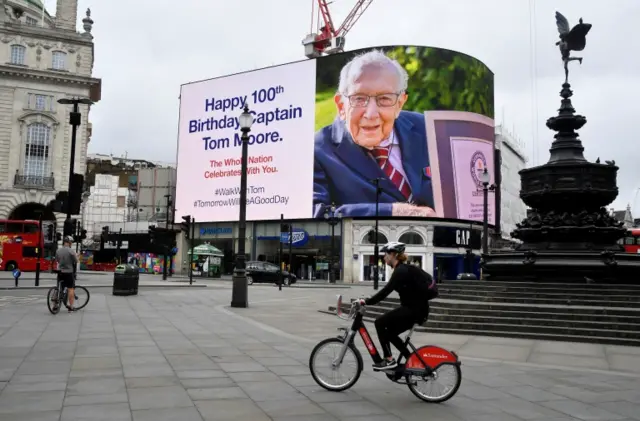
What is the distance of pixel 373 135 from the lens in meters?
53.7

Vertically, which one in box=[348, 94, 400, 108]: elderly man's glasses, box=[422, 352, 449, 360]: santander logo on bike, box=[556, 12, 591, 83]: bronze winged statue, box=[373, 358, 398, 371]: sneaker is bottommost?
box=[373, 358, 398, 371]: sneaker

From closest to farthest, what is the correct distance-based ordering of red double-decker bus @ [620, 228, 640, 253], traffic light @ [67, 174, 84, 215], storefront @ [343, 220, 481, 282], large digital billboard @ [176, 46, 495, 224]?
1. traffic light @ [67, 174, 84, 215]
2. red double-decker bus @ [620, 228, 640, 253]
3. large digital billboard @ [176, 46, 495, 224]
4. storefront @ [343, 220, 481, 282]

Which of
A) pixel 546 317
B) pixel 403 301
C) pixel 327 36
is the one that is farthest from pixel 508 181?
pixel 403 301

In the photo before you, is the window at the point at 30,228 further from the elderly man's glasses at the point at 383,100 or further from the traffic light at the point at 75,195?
the traffic light at the point at 75,195

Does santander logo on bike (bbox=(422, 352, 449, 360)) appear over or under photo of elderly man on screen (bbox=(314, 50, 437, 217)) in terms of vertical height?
under

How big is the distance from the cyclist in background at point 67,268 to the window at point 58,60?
5297cm

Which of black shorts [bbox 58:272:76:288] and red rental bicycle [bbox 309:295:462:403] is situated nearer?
red rental bicycle [bbox 309:295:462:403]

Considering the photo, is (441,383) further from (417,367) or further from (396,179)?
(396,179)

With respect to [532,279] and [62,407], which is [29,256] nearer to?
[532,279]

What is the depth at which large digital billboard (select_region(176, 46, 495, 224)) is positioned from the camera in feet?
176

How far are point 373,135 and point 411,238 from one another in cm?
1029

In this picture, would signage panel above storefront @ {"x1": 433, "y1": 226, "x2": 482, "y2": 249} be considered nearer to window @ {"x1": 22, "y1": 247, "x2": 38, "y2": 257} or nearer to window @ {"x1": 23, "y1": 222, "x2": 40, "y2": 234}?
window @ {"x1": 23, "y1": 222, "x2": 40, "y2": 234}

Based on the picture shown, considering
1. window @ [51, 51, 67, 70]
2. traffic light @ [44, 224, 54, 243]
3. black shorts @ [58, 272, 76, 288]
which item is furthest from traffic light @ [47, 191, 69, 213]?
window @ [51, 51, 67, 70]

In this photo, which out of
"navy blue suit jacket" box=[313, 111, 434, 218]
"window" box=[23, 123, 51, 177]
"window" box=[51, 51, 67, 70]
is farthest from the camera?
"window" box=[51, 51, 67, 70]
